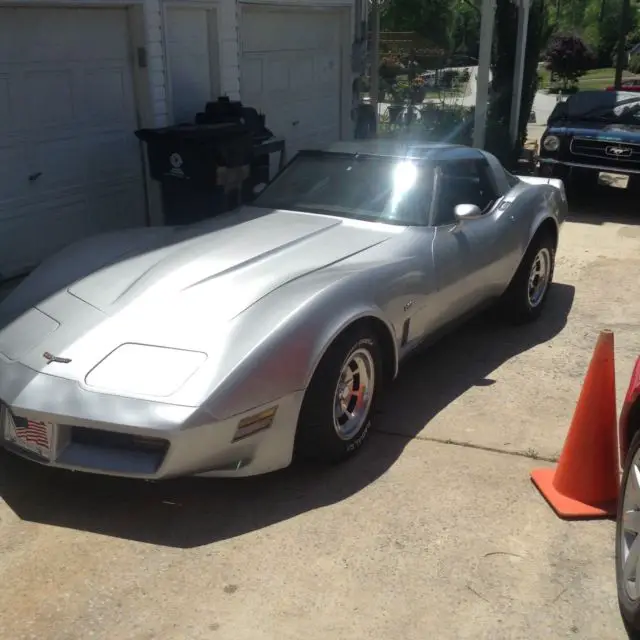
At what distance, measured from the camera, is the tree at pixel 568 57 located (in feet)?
111

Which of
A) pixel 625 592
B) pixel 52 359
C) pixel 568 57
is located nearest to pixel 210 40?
pixel 52 359

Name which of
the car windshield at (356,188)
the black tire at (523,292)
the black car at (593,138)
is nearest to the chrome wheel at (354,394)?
the car windshield at (356,188)

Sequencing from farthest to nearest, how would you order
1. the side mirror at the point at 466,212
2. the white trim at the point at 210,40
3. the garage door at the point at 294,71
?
the garage door at the point at 294,71
the white trim at the point at 210,40
the side mirror at the point at 466,212

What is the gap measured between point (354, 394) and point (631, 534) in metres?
1.45

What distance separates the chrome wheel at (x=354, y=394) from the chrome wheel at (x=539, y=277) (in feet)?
7.29

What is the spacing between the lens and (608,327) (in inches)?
236

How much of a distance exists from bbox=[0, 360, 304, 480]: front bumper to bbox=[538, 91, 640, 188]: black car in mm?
7601

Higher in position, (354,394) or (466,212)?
(466,212)

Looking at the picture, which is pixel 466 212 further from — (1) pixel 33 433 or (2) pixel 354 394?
(1) pixel 33 433

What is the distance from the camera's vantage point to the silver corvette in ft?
10.9

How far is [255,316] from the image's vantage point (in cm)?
359

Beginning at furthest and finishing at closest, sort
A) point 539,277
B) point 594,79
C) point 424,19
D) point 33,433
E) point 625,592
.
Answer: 1. point 594,79
2. point 424,19
3. point 539,277
4. point 33,433
5. point 625,592

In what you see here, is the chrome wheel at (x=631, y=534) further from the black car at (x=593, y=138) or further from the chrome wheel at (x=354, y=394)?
the black car at (x=593, y=138)

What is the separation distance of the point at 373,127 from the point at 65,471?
994 centimetres
